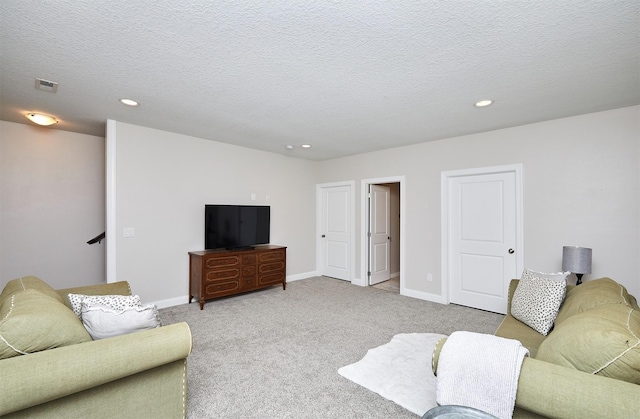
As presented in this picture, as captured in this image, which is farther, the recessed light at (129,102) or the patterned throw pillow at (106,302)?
the recessed light at (129,102)

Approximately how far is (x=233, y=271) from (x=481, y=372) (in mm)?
3803

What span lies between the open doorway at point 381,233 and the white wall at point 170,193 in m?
1.74

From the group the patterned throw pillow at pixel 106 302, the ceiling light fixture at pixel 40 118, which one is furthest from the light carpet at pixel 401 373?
the ceiling light fixture at pixel 40 118

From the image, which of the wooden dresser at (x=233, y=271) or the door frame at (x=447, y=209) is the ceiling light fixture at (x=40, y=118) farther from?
the door frame at (x=447, y=209)

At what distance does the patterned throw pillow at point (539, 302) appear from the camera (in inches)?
86.4

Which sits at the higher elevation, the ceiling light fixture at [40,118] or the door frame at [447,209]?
the ceiling light fixture at [40,118]

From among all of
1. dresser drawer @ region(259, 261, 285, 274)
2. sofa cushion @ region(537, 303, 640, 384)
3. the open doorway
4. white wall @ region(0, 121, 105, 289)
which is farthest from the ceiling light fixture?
sofa cushion @ region(537, 303, 640, 384)

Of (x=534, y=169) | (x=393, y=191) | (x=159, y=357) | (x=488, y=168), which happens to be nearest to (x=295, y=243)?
(x=393, y=191)

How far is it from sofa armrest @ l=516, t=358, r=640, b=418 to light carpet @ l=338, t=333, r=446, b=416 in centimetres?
100

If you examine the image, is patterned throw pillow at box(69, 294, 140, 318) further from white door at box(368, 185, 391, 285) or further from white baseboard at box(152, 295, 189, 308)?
white door at box(368, 185, 391, 285)

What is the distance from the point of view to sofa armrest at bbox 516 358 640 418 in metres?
1.02

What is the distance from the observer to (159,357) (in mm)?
1514

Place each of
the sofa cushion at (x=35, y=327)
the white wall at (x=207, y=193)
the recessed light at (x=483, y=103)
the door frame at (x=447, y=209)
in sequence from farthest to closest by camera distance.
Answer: the door frame at (x=447, y=209) < the white wall at (x=207, y=193) < the recessed light at (x=483, y=103) < the sofa cushion at (x=35, y=327)

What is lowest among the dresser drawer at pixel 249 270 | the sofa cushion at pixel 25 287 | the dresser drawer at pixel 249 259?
the dresser drawer at pixel 249 270
